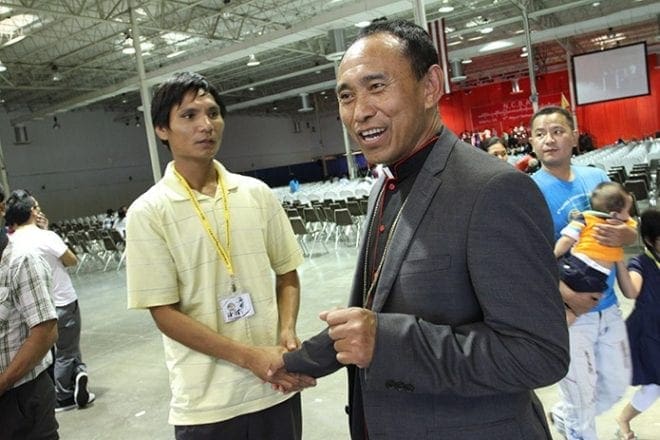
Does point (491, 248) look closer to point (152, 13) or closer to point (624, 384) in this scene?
point (624, 384)

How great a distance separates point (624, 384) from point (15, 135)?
24.6 m

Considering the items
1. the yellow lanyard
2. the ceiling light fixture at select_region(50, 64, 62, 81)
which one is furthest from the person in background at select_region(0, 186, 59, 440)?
the ceiling light fixture at select_region(50, 64, 62, 81)

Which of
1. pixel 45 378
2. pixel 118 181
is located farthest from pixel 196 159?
pixel 118 181

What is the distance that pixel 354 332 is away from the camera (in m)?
0.97

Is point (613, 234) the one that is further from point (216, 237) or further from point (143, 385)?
point (143, 385)

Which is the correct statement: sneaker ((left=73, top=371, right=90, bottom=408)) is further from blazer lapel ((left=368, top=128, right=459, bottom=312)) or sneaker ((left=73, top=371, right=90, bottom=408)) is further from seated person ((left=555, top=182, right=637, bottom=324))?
blazer lapel ((left=368, top=128, right=459, bottom=312))

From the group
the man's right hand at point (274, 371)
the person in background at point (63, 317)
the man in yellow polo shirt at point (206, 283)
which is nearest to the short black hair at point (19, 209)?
the person in background at point (63, 317)

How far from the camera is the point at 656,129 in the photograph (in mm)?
26156

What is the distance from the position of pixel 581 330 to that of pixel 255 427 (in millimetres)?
1376

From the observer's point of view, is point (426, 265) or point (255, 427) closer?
point (426, 265)

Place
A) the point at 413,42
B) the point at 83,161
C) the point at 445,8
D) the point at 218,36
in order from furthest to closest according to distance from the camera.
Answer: the point at 83,161
the point at 218,36
the point at 445,8
the point at 413,42

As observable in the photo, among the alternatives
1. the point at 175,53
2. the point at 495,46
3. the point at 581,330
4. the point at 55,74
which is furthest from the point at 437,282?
the point at 55,74

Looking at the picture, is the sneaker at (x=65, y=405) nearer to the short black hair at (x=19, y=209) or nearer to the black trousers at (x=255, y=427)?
the short black hair at (x=19, y=209)

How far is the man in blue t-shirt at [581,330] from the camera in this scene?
221cm
